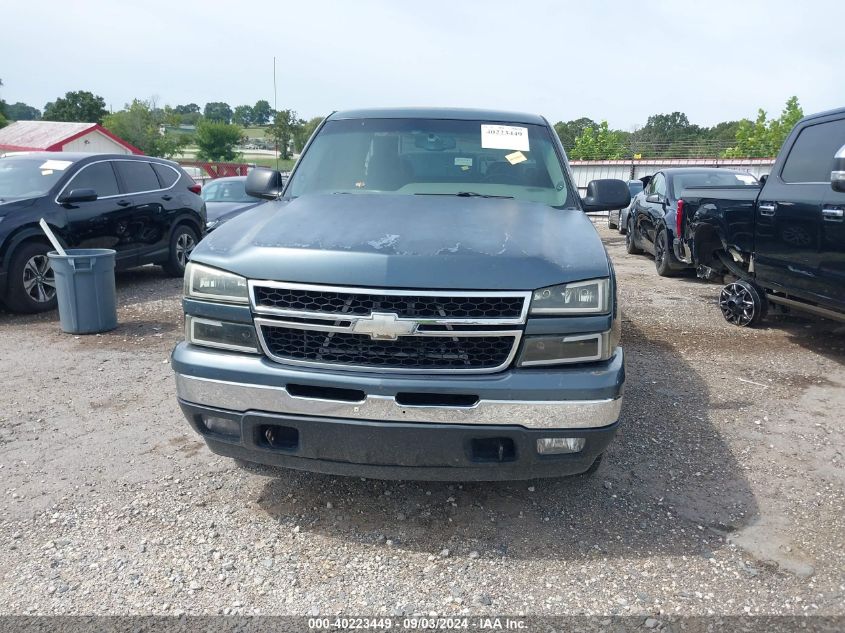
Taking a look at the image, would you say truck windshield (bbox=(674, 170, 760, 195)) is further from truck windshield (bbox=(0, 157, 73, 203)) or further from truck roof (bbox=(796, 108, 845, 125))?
truck windshield (bbox=(0, 157, 73, 203))

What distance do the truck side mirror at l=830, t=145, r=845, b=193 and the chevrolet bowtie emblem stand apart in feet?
11.8

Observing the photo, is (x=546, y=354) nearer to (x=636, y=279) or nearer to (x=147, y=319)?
(x=147, y=319)

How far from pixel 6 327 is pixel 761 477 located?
6940 mm

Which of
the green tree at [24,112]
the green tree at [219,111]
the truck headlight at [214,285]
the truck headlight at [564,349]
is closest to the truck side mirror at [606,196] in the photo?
the truck headlight at [564,349]

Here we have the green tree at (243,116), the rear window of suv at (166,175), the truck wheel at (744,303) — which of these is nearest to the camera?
the truck wheel at (744,303)

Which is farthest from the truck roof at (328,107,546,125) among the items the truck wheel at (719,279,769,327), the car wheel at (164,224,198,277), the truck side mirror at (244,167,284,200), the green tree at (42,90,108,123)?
the green tree at (42,90,108,123)

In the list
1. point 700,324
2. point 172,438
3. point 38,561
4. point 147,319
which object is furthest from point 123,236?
point 700,324

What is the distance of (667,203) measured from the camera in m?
10.4

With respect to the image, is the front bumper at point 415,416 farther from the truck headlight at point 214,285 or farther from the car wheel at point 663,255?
the car wheel at point 663,255

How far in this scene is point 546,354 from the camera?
Answer: 266 cm

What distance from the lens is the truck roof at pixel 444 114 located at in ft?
14.2

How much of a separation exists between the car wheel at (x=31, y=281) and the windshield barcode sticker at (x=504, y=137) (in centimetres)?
526

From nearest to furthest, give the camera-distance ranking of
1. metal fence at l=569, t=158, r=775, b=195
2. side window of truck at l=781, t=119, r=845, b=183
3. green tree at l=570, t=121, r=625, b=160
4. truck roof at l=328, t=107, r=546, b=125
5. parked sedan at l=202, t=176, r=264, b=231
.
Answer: truck roof at l=328, t=107, r=546, b=125
side window of truck at l=781, t=119, r=845, b=183
parked sedan at l=202, t=176, r=264, b=231
metal fence at l=569, t=158, r=775, b=195
green tree at l=570, t=121, r=625, b=160

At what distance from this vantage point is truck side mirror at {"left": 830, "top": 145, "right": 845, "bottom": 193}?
4.51 metres
